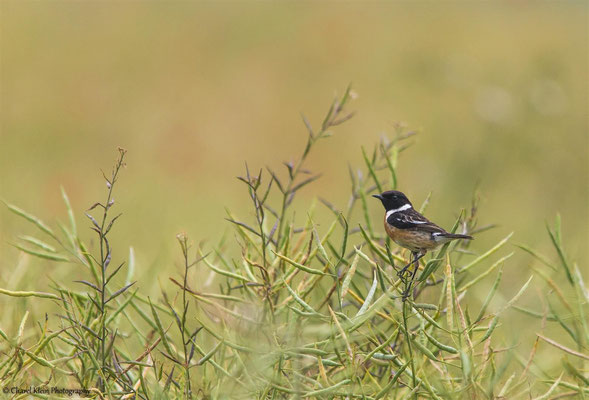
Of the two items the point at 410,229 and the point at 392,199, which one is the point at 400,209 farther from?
the point at 410,229

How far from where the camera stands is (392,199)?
2.07m

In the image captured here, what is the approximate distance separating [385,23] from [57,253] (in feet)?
43.7

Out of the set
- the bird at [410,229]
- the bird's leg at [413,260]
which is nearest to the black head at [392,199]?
the bird at [410,229]

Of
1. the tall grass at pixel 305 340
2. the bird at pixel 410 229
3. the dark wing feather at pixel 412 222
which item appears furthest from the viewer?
the dark wing feather at pixel 412 222

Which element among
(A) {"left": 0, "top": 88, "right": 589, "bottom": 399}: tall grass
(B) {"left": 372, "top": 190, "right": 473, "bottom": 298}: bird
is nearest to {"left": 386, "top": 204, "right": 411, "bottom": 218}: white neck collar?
(B) {"left": 372, "top": 190, "right": 473, "bottom": 298}: bird

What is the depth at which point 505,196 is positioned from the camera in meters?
9.15

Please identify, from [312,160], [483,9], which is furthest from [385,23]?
[312,160]

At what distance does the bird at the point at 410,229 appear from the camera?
5.89 feet

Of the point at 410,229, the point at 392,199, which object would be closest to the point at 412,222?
the point at 410,229

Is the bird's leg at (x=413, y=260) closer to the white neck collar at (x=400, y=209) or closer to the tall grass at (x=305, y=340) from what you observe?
the tall grass at (x=305, y=340)

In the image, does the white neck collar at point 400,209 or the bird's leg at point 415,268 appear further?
the white neck collar at point 400,209

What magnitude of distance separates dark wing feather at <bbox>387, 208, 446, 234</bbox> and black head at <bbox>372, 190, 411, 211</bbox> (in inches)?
1.1

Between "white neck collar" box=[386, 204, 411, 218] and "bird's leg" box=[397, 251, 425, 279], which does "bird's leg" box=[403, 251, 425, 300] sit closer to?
"bird's leg" box=[397, 251, 425, 279]

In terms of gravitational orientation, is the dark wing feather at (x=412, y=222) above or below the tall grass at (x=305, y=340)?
above
